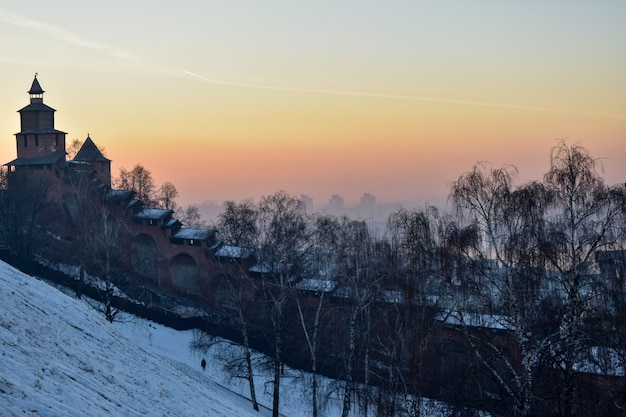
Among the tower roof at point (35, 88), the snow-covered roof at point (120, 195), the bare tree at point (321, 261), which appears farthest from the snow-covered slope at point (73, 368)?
the tower roof at point (35, 88)

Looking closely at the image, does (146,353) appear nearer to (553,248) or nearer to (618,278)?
(553,248)

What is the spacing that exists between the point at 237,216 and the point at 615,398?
16965 millimetres

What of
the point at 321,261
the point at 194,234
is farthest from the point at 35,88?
the point at 321,261

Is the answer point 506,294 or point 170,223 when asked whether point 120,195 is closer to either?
point 170,223

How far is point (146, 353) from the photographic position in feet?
61.7

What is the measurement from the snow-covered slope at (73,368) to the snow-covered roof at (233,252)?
41.6 ft

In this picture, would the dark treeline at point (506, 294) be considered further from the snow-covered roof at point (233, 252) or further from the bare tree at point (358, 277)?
the snow-covered roof at point (233, 252)

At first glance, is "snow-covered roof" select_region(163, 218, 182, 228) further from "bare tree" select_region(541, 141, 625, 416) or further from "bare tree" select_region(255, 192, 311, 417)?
"bare tree" select_region(541, 141, 625, 416)

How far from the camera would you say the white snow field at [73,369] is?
1050 centimetres

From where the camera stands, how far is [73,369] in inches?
502

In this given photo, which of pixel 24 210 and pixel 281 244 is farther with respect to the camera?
pixel 24 210

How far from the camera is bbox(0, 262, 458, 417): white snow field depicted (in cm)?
1050

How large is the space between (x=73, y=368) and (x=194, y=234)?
89.5ft

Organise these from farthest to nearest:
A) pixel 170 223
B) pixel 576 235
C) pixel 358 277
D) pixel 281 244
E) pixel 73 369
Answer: pixel 170 223 → pixel 281 244 → pixel 358 277 → pixel 576 235 → pixel 73 369
